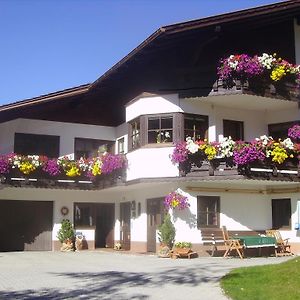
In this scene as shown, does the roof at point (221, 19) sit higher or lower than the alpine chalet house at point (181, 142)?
higher

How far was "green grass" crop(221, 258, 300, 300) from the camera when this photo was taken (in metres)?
9.70

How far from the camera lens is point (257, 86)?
19.9m

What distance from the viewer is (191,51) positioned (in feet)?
67.8

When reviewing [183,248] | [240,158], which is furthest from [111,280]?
[240,158]

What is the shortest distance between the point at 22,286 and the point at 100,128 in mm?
14714

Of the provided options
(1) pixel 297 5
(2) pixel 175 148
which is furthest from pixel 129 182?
(1) pixel 297 5

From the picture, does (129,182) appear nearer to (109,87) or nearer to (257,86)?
(109,87)

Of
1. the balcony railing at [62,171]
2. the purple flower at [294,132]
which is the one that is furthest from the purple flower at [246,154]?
the balcony railing at [62,171]

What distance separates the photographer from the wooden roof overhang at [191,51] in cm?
1941

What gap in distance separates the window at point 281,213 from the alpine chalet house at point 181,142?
4cm

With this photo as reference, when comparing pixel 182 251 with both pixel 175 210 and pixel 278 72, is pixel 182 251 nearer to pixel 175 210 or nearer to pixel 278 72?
pixel 175 210

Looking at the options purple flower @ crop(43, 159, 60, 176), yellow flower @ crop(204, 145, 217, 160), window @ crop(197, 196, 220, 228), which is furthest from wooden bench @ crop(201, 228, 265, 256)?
purple flower @ crop(43, 159, 60, 176)

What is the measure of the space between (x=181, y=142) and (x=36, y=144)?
25.8 ft

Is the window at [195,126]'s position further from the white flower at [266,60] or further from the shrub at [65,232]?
the shrub at [65,232]
